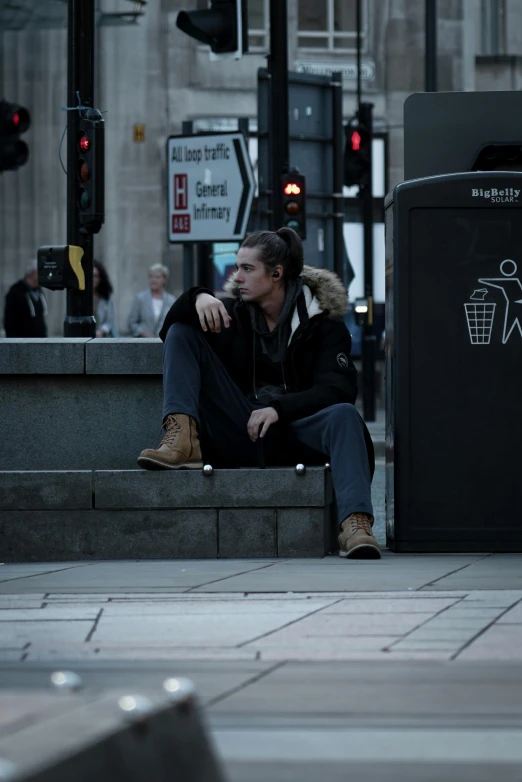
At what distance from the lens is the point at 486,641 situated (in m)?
4.44

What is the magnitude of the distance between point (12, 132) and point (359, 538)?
31.5 feet

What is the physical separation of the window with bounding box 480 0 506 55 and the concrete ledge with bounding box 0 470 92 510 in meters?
25.0

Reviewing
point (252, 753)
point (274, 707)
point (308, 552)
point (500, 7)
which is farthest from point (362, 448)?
point (500, 7)

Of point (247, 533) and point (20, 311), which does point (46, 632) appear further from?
point (20, 311)

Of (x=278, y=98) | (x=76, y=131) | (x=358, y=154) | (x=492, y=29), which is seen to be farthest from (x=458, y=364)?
(x=492, y=29)

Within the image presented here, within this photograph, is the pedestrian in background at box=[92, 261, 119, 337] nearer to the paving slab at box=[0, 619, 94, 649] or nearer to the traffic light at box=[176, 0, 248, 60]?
the traffic light at box=[176, 0, 248, 60]

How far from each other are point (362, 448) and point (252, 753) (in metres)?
3.83

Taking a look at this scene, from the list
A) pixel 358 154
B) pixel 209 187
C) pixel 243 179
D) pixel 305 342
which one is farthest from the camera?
pixel 358 154

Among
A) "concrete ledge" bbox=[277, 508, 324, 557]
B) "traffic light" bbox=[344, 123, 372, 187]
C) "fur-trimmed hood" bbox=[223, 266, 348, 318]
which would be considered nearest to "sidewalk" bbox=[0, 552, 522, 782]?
"concrete ledge" bbox=[277, 508, 324, 557]

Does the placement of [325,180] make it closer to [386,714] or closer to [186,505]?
[186,505]

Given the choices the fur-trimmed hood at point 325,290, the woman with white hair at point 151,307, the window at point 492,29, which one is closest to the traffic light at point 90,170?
the woman with white hair at point 151,307

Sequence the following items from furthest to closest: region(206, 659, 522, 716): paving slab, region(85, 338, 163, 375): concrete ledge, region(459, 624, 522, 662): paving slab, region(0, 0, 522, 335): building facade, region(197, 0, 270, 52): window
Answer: region(197, 0, 270, 52): window
region(0, 0, 522, 335): building facade
region(85, 338, 163, 375): concrete ledge
region(459, 624, 522, 662): paving slab
region(206, 659, 522, 716): paving slab

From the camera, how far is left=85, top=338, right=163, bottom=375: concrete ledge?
7386mm

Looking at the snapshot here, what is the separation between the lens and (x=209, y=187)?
1379 cm
